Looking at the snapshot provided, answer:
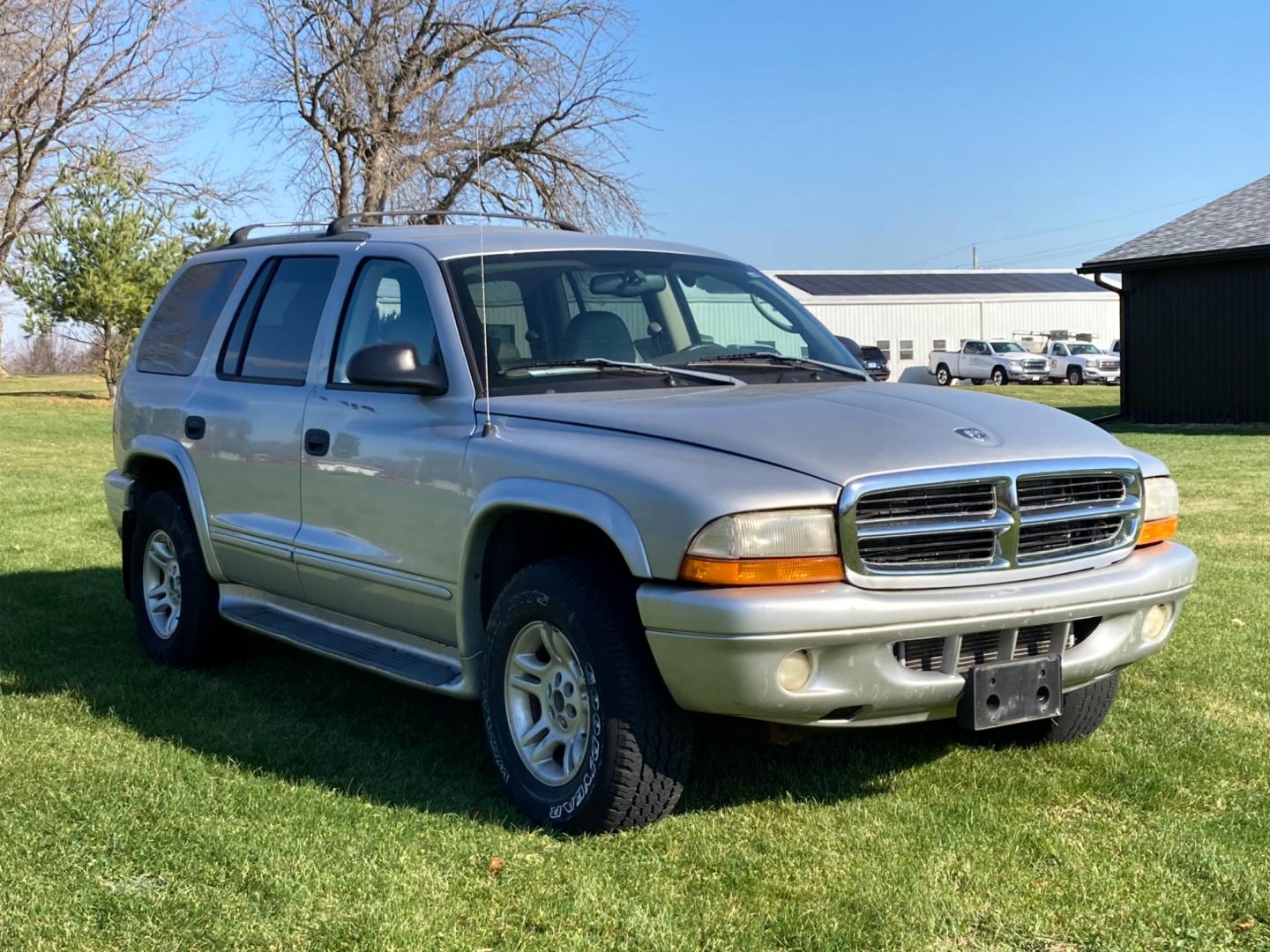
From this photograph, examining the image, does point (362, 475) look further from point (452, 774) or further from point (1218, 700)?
point (1218, 700)

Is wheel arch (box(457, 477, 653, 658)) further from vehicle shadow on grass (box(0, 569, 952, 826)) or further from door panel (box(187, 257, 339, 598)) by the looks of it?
door panel (box(187, 257, 339, 598))

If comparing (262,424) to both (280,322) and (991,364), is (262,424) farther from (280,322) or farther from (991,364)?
(991,364)

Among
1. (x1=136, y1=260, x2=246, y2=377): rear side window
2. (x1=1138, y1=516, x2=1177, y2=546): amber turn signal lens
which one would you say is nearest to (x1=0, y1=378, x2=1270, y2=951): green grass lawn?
(x1=1138, y1=516, x2=1177, y2=546): amber turn signal lens

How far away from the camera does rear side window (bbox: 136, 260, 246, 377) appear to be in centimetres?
642

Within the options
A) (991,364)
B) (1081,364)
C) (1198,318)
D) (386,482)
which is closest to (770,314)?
(386,482)

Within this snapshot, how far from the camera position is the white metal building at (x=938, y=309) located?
182ft

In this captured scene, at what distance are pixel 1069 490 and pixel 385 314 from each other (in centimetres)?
255

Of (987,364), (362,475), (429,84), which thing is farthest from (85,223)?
(362,475)

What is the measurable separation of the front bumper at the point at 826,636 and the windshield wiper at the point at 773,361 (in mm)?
1463

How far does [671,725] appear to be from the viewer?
401cm

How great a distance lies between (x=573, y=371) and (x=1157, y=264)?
874 inches

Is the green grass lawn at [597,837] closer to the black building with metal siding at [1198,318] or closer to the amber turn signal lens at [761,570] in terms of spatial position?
the amber turn signal lens at [761,570]

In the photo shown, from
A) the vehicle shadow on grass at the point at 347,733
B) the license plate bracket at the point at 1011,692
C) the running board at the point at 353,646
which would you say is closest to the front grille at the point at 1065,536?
the license plate bracket at the point at 1011,692

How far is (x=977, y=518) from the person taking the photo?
3.94m
